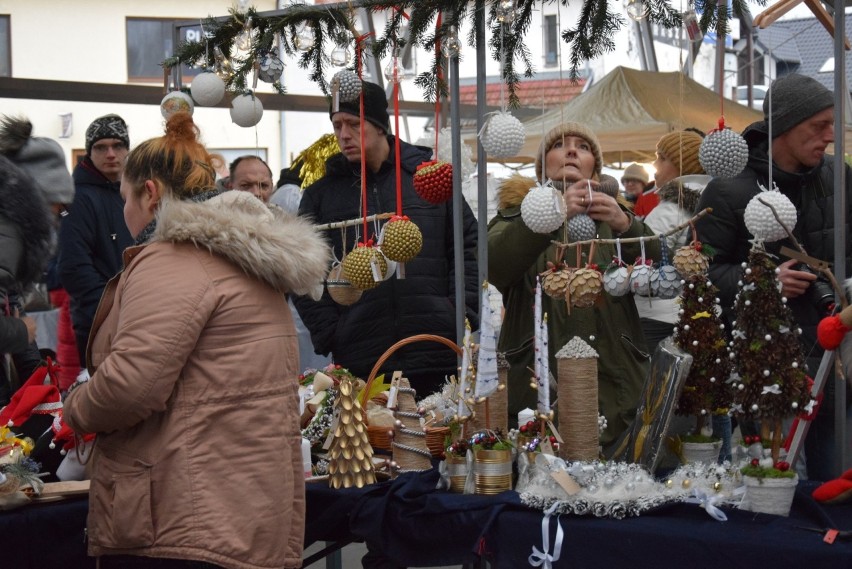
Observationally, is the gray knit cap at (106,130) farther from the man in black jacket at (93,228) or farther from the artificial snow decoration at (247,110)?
the artificial snow decoration at (247,110)

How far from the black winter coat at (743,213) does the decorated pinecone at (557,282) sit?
1.99ft

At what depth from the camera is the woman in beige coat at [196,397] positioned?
6.70 ft

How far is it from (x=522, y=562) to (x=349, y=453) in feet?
1.87

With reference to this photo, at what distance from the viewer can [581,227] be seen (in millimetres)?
2541

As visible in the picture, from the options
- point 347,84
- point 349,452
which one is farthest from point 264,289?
point 347,84

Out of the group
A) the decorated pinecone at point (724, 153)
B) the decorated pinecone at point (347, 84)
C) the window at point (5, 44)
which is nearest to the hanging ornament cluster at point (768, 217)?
the decorated pinecone at point (724, 153)

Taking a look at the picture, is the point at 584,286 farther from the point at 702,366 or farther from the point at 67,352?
the point at 67,352

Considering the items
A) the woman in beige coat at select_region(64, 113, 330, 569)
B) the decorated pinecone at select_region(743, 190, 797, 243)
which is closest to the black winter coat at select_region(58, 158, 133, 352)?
the woman in beige coat at select_region(64, 113, 330, 569)

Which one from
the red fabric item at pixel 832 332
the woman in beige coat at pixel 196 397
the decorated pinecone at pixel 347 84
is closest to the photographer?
the woman in beige coat at pixel 196 397

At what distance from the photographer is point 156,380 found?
6.64ft

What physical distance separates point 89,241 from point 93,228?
0.18 ft

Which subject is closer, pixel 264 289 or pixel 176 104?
pixel 264 289

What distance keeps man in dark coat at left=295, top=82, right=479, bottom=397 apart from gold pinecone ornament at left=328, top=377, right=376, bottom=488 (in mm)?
836

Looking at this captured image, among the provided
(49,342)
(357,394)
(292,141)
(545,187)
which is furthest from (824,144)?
(292,141)
